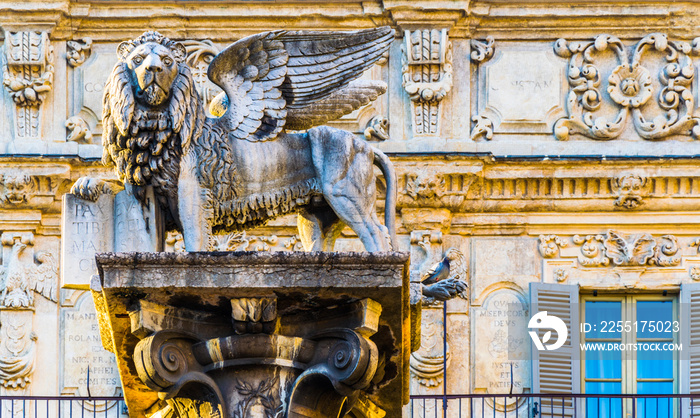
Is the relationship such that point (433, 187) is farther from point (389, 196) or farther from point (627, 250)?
point (389, 196)

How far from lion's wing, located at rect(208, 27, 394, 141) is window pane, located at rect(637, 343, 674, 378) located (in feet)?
27.9

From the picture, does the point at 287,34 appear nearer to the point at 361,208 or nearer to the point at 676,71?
the point at 361,208

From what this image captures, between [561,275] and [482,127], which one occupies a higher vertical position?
[482,127]

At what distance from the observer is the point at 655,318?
25.8 meters

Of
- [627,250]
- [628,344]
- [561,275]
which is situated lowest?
[628,344]

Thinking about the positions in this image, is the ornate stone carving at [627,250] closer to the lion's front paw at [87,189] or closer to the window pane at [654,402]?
the window pane at [654,402]

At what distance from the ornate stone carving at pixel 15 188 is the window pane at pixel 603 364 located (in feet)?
19.7

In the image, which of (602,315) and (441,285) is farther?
(602,315)

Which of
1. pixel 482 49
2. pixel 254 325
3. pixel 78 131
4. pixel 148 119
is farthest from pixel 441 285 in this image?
pixel 78 131

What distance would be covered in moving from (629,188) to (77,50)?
19.8 feet

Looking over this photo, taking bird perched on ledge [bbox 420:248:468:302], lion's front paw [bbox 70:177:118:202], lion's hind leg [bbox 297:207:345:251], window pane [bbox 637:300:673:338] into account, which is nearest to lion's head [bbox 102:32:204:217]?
lion's front paw [bbox 70:177:118:202]

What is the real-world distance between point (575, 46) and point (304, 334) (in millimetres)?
10686

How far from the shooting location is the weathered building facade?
2542 cm
